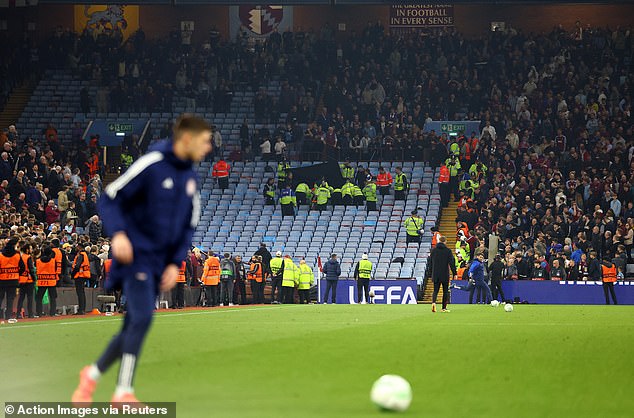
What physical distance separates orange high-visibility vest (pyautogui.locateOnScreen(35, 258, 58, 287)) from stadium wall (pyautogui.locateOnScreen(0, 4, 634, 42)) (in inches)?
1322

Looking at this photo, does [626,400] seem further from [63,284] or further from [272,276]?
[272,276]

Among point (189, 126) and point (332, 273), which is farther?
point (332, 273)

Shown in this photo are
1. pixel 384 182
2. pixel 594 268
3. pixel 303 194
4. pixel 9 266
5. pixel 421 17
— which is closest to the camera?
pixel 9 266

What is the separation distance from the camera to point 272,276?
42.9 metres

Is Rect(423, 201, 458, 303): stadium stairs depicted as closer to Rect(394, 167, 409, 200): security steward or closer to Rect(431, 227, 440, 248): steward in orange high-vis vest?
Rect(431, 227, 440, 248): steward in orange high-vis vest

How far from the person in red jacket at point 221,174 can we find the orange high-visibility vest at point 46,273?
2233 cm

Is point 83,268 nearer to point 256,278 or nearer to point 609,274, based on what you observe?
point 256,278

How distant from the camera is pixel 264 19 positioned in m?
62.0

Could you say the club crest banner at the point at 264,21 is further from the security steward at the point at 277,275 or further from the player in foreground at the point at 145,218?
the player in foreground at the point at 145,218

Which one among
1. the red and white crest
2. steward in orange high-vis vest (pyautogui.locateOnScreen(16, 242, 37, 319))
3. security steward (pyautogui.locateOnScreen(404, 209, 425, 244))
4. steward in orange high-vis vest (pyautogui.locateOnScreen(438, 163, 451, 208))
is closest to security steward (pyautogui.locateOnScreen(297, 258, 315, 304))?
security steward (pyautogui.locateOnScreen(404, 209, 425, 244))

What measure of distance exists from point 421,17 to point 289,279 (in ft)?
75.9

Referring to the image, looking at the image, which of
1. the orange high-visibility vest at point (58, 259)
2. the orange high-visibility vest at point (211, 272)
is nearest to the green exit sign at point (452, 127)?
the orange high-visibility vest at point (211, 272)

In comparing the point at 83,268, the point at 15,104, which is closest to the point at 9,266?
the point at 83,268

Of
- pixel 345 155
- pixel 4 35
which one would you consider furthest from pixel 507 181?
pixel 4 35
